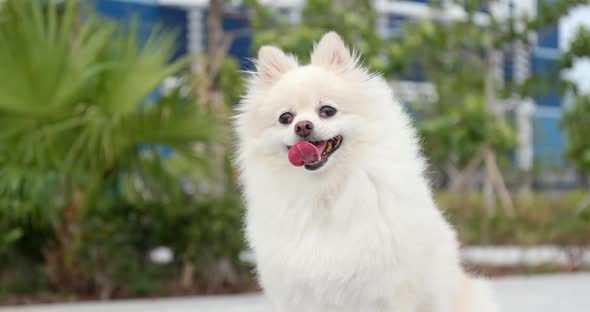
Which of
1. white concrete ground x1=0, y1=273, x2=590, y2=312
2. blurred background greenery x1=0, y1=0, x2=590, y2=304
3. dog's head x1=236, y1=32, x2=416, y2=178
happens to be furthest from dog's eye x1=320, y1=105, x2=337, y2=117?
white concrete ground x1=0, y1=273, x2=590, y2=312

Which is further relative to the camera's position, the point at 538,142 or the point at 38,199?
the point at 538,142

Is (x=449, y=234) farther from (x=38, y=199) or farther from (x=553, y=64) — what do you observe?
(x=553, y=64)

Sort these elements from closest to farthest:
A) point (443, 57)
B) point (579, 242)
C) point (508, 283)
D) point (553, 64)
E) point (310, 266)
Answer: point (310, 266) < point (508, 283) < point (579, 242) < point (553, 64) < point (443, 57)

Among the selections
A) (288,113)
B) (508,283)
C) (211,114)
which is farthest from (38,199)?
(508,283)

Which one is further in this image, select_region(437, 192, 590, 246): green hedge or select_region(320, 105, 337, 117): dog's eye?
select_region(437, 192, 590, 246): green hedge

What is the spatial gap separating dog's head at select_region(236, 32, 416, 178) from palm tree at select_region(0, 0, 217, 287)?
425 cm

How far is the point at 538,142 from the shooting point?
33094 mm

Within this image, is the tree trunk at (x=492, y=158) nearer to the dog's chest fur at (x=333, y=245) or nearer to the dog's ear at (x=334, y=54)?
the dog's ear at (x=334, y=54)

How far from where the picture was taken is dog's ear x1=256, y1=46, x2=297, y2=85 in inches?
144

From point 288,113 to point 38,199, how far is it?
5.13 m

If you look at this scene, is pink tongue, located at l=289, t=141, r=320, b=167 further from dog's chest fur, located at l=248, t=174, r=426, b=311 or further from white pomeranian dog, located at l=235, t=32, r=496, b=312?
dog's chest fur, located at l=248, t=174, r=426, b=311

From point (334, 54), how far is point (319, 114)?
41 cm

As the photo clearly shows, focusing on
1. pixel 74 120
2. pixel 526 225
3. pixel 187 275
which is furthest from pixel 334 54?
pixel 526 225

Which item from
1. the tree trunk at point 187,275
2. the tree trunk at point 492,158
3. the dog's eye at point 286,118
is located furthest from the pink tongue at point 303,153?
the tree trunk at point 492,158
